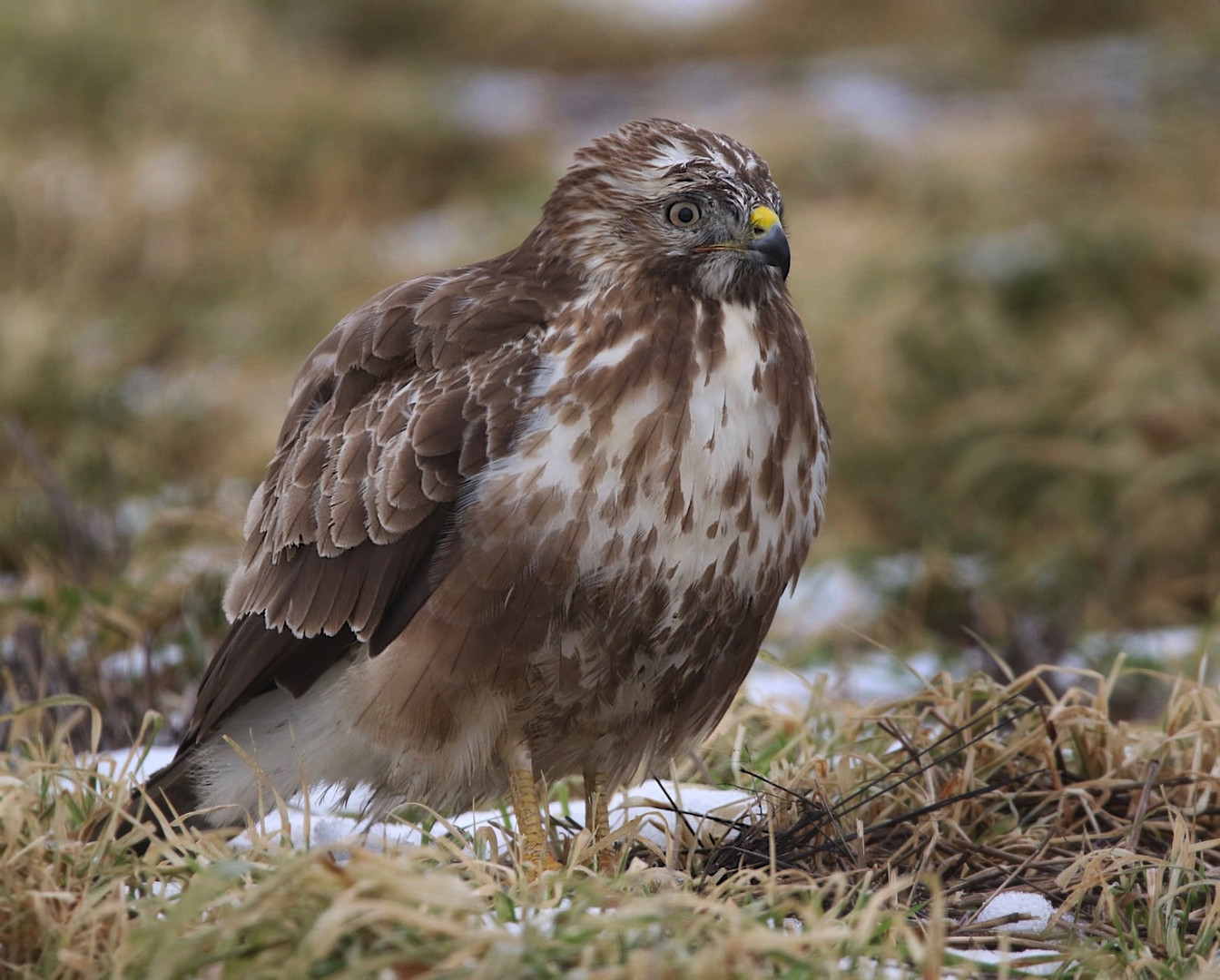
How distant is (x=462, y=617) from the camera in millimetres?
3168

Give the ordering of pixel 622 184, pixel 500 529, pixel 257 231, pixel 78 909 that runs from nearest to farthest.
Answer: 1. pixel 78 909
2. pixel 500 529
3. pixel 622 184
4. pixel 257 231

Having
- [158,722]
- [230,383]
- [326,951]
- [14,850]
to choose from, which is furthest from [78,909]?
[230,383]

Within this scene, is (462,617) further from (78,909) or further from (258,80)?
(258,80)

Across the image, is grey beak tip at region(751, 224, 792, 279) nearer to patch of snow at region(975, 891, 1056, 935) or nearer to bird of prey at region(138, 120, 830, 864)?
bird of prey at region(138, 120, 830, 864)

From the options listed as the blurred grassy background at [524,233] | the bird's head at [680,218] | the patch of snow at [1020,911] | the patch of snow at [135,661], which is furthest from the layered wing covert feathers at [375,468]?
the patch of snow at [1020,911]

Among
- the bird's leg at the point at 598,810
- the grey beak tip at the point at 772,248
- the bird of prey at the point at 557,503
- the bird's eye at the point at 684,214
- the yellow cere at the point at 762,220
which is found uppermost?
the bird's eye at the point at 684,214

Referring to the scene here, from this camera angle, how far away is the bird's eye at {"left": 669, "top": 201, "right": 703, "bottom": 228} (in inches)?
130

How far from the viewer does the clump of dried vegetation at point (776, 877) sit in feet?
7.95

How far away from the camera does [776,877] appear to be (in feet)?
9.68

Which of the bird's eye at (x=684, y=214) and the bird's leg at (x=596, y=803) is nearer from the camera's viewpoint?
the bird's eye at (x=684, y=214)

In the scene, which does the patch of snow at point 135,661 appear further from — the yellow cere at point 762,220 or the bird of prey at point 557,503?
the yellow cere at point 762,220

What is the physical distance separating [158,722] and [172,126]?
9.46 m

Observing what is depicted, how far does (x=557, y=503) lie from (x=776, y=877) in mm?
811

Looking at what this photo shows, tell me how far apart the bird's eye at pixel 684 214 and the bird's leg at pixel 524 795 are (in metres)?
1.12
